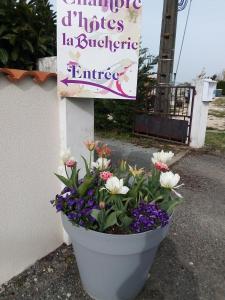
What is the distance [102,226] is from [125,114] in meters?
5.95

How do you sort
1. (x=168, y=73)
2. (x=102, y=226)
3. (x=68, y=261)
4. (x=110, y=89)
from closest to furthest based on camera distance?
(x=102, y=226) < (x=110, y=89) < (x=68, y=261) < (x=168, y=73)

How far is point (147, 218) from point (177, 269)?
1.06m

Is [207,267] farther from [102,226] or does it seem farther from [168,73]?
[168,73]

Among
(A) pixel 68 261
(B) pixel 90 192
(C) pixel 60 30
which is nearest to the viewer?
(B) pixel 90 192

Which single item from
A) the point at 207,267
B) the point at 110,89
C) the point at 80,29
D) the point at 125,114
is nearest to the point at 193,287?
the point at 207,267

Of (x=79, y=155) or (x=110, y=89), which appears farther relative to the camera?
(x=79, y=155)

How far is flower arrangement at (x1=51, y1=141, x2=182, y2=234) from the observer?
161 cm

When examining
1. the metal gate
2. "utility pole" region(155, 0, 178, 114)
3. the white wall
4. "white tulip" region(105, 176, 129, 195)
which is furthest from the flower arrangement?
"utility pole" region(155, 0, 178, 114)

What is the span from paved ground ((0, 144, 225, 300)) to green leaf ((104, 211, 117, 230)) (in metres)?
0.78

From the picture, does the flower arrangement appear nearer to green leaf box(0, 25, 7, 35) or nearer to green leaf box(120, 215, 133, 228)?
green leaf box(120, 215, 133, 228)

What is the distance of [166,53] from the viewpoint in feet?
23.2

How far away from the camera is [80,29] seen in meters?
1.99

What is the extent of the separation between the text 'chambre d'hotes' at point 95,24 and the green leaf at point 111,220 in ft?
4.04

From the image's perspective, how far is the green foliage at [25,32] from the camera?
84.9 inches
